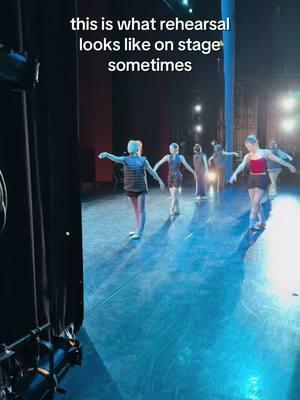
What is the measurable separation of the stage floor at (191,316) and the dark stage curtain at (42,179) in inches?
20.5

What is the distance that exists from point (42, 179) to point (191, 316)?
1.88 m

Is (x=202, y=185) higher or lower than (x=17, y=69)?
lower

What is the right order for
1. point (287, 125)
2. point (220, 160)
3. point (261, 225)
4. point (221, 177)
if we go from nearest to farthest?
point (261, 225)
point (220, 160)
point (221, 177)
point (287, 125)

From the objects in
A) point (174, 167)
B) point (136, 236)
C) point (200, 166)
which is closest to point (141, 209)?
point (136, 236)

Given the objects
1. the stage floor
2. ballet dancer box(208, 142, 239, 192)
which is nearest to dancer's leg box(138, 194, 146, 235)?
the stage floor

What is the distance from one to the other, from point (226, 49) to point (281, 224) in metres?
7.51

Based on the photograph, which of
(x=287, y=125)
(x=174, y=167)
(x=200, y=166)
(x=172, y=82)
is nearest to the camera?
(x=174, y=167)

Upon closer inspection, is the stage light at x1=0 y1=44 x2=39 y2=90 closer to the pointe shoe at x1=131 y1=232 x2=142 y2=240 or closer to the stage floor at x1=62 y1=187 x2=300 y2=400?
the stage floor at x1=62 y1=187 x2=300 y2=400

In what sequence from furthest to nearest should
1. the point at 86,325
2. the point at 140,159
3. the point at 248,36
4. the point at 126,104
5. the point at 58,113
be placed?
the point at 248,36 < the point at 126,104 < the point at 140,159 < the point at 86,325 < the point at 58,113

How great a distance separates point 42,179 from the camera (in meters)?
2.69

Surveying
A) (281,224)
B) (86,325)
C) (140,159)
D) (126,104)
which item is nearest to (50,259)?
(86,325)

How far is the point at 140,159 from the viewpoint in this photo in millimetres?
6469

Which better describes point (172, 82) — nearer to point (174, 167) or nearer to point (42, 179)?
point (174, 167)

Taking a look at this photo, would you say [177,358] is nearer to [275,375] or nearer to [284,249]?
[275,375]
